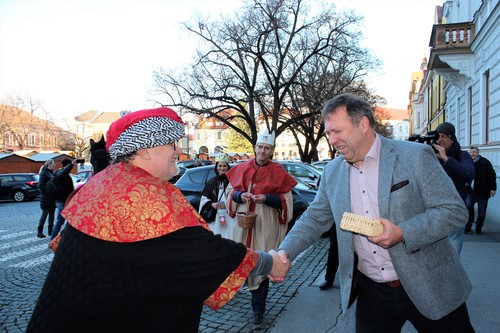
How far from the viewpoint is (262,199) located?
448cm

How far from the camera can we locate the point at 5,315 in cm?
487

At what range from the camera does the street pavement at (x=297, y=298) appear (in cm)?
422

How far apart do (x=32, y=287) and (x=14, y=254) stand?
2.94 m

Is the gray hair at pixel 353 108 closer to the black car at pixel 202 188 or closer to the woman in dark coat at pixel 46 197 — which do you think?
the black car at pixel 202 188

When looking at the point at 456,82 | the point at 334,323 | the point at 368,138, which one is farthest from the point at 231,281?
the point at 456,82

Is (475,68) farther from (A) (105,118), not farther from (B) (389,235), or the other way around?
(A) (105,118)

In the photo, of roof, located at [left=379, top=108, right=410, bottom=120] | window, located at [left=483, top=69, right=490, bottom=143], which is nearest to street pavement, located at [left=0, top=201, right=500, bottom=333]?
window, located at [left=483, top=69, right=490, bottom=143]

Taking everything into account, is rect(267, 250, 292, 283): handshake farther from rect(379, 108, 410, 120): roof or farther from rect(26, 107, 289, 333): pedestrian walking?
rect(379, 108, 410, 120): roof

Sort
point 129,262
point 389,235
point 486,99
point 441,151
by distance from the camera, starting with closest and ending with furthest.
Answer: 1. point 129,262
2. point 389,235
3. point 441,151
4. point 486,99

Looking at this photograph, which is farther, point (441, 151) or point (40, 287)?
point (40, 287)

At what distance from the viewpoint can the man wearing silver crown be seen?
4520 millimetres

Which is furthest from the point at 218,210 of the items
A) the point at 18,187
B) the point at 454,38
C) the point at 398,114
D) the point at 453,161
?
the point at 398,114

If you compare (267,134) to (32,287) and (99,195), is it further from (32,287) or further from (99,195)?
(32,287)

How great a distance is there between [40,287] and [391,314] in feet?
18.1
